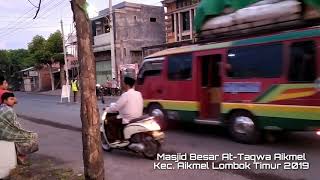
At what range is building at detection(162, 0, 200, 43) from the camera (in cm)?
3320

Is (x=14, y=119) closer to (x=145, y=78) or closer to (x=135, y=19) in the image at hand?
(x=145, y=78)

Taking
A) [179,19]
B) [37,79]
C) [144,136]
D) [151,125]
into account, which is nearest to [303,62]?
[151,125]

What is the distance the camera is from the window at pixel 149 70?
39.1 ft

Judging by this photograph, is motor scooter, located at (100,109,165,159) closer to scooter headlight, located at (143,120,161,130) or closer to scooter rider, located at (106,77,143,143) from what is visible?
scooter headlight, located at (143,120,161,130)

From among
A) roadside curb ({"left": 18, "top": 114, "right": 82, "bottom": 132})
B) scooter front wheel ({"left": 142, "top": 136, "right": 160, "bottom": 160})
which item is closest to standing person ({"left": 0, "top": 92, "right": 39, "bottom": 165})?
scooter front wheel ({"left": 142, "top": 136, "right": 160, "bottom": 160})

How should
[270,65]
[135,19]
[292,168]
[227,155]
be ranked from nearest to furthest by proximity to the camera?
[292,168]
[227,155]
[270,65]
[135,19]

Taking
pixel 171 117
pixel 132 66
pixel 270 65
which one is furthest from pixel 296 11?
pixel 132 66

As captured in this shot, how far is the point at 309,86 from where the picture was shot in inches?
315

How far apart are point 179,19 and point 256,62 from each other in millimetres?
25655

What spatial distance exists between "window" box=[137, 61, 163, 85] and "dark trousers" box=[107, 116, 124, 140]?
347 centimetres

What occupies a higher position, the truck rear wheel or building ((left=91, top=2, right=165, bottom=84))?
building ((left=91, top=2, right=165, bottom=84))

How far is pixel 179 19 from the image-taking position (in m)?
34.2

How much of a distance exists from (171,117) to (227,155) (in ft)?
11.5

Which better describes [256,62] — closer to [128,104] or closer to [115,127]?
[128,104]
